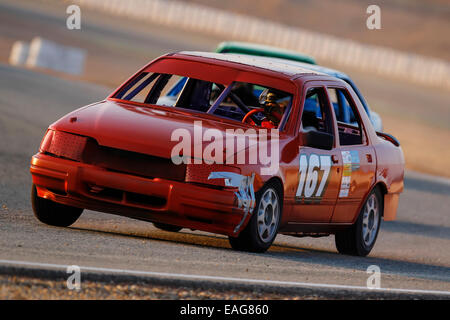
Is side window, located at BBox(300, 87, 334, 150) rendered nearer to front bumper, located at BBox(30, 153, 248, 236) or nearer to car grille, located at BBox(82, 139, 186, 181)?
front bumper, located at BBox(30, 153, 248, 236)

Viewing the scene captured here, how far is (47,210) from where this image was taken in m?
8.82

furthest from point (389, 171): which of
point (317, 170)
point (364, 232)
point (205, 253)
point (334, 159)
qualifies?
point (205, 253)

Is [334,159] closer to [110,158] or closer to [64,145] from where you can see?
[110,158]

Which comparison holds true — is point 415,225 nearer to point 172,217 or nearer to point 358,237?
point 358,237

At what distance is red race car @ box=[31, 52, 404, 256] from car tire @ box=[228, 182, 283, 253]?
1 cm

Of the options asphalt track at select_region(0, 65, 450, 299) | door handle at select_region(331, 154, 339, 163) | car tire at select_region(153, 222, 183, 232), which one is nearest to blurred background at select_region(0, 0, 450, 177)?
asphalt track at select_region(0, 65, 450, 299)

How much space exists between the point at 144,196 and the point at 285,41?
74.2 metres

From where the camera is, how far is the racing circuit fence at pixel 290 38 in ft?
240

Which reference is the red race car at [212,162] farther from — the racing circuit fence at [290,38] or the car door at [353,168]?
the racing circuit fence at [290,38]

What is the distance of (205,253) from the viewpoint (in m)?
Result: 8.18

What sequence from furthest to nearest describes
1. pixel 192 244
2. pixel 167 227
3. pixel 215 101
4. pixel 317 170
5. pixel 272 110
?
pixel 167 227, pixel 272 110, pixel 317 170, pixel 215 101, pixel 192 244

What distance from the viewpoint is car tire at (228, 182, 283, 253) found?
830 centimetres

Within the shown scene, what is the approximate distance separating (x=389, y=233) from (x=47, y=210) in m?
5.38

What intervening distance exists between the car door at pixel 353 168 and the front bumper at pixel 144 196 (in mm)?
1860
